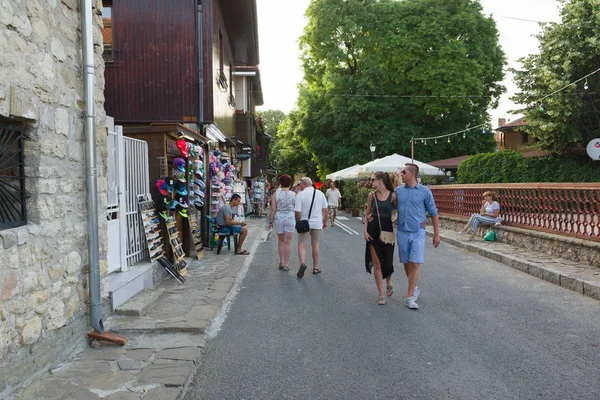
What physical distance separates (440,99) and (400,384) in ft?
84.9

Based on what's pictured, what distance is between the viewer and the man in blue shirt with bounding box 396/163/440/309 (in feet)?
20.2

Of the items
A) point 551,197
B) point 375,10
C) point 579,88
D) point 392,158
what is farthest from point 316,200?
point 375,10

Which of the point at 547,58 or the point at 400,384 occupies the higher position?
the point at 547,58

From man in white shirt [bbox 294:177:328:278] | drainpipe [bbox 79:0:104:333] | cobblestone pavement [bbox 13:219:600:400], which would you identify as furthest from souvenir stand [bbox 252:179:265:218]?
drainpipe [bbox 79:0:104:333]

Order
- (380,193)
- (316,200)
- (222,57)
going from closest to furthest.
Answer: (380,193)
(316,200)
(222,57)

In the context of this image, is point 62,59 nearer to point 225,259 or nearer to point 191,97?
point 225,259

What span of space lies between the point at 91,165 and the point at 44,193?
732 millimetres

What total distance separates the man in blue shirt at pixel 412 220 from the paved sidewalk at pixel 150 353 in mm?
2359

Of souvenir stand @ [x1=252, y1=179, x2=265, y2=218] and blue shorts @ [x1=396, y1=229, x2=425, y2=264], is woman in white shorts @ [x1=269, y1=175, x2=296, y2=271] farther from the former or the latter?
souvenir stand @ [x1=252, y1=179, x2=265, y2=218]

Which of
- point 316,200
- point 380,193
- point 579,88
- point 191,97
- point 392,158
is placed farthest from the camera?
point 392,158

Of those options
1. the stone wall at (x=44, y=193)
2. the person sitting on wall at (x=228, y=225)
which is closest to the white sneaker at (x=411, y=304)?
the stone wall at (x=44, y=193)

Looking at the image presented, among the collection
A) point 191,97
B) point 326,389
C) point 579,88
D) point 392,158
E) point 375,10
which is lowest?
point 326,389

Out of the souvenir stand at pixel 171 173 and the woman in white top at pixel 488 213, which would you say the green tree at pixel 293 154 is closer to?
the woman in white top at pixel 488 213

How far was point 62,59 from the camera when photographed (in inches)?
173
